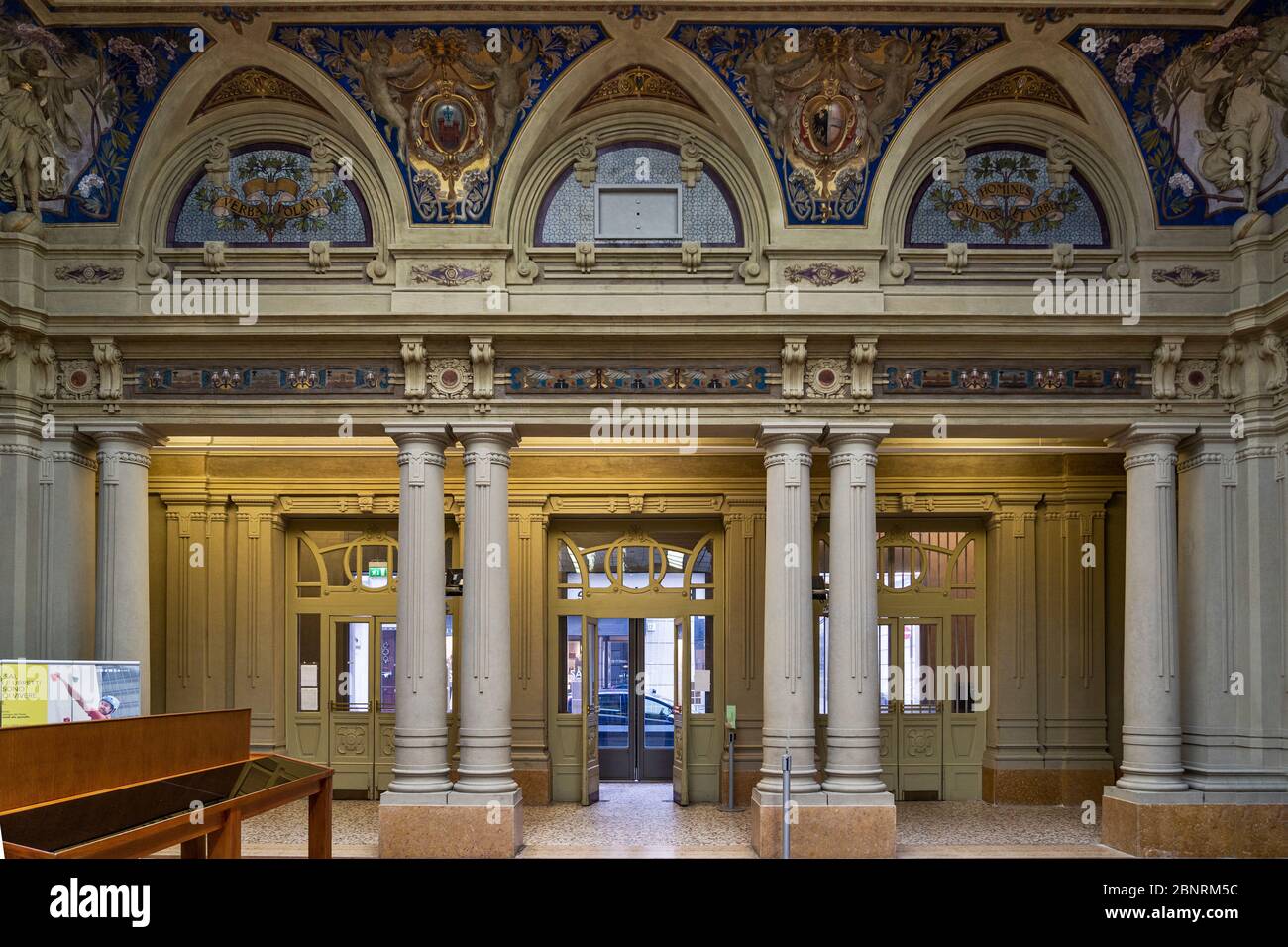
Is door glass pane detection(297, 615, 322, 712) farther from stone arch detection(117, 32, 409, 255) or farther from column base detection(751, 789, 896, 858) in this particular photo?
column base detection(751, 789, 896, 858)

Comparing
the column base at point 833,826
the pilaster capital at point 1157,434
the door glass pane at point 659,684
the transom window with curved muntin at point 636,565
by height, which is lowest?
the column base at point 833,826

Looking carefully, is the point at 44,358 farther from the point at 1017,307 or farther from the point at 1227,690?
the point at 1227,690

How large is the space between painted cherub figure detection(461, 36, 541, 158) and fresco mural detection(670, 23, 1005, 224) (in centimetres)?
149

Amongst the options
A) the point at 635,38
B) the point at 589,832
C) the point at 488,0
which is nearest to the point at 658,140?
the point at 635,38

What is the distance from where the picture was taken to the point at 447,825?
37.4 feet

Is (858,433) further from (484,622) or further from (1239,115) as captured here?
(1239,115)

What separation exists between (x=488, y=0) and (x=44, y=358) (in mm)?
5529

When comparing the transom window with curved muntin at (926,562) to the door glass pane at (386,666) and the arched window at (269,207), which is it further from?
the arched window at (269,207)

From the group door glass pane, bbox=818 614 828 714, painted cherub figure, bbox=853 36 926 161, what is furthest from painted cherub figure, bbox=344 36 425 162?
door glass pane, bbox=818 614 828 714

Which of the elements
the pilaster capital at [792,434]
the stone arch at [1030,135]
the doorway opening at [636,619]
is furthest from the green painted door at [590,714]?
the stone arch at [1030,135]

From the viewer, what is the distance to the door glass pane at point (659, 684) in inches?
623

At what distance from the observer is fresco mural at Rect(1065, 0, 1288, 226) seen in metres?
11.4

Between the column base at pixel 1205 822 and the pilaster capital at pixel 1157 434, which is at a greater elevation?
the pilaster capital at pixel 1157 434

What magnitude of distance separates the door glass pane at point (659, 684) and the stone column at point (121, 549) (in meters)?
6.28
